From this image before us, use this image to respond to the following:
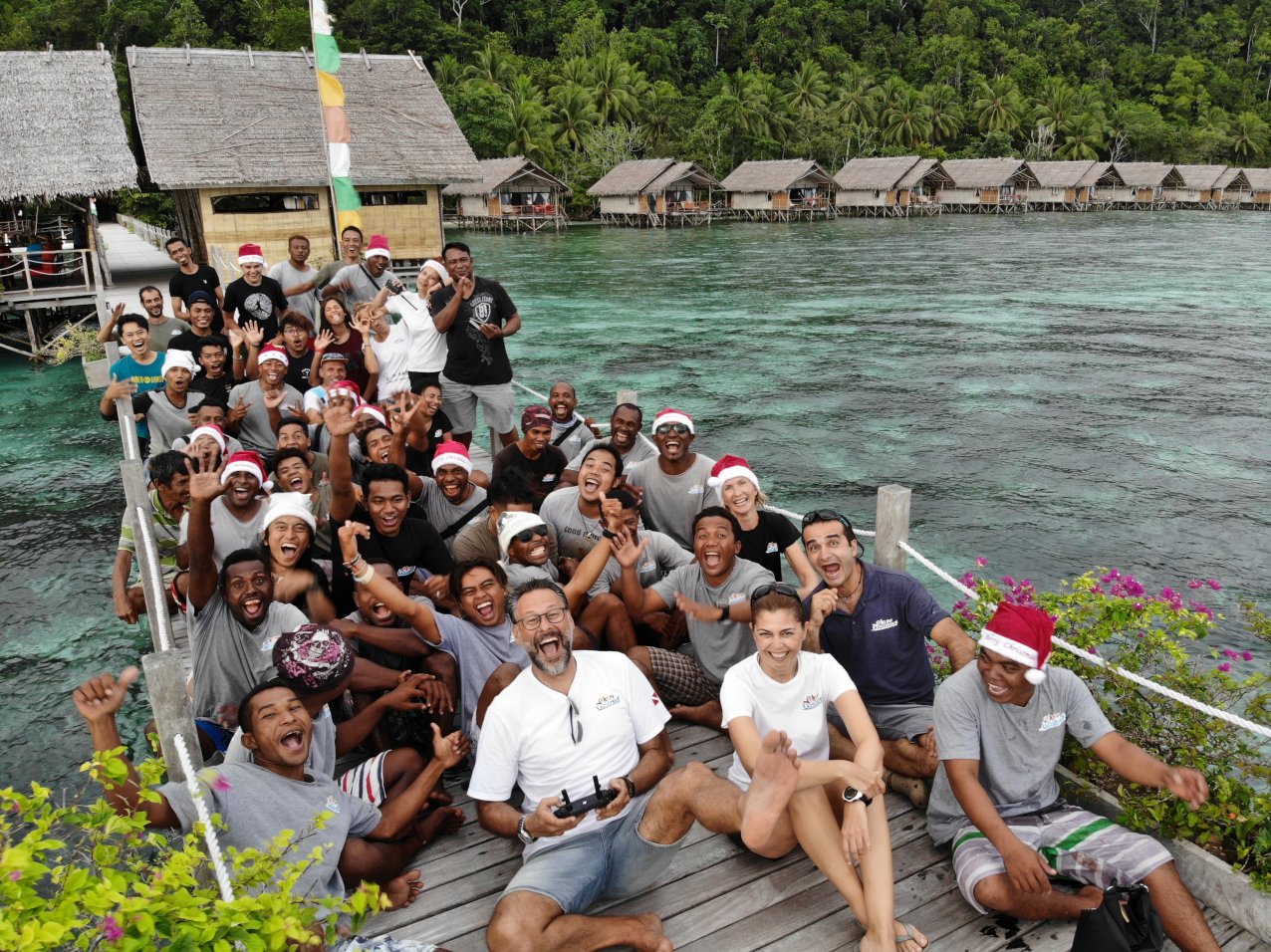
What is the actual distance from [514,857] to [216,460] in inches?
128

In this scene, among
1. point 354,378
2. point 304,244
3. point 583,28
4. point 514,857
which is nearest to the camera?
point 514,857

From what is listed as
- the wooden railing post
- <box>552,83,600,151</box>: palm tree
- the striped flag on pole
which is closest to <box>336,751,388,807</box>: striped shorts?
the wooden railing post

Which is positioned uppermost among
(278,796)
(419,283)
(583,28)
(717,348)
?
(583,28)

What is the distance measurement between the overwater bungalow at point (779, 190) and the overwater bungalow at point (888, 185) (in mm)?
1403

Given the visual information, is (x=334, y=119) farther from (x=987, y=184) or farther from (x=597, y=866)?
(x=987, y=184)

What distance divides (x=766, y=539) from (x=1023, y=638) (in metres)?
2.04

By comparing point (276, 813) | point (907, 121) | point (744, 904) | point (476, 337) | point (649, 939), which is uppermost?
point (907, 121)

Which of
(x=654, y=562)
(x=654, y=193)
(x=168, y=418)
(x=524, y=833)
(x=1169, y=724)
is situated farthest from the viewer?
(x=654, y=193)

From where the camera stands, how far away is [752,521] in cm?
555

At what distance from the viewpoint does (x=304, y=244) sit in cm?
1102

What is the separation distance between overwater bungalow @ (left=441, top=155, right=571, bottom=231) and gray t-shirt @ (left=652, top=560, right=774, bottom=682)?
2068 inches

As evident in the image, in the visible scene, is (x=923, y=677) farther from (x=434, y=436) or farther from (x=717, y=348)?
(x=717, y=348)

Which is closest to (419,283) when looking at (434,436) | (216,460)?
(434,436)

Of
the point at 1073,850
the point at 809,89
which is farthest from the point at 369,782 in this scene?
the point at 809,89
